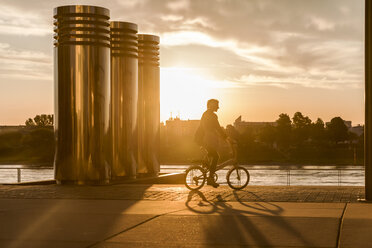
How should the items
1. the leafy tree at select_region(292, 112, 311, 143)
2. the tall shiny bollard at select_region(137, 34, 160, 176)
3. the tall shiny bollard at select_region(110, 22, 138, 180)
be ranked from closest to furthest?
1. the tall shiny bollard at select_region(110, 22, 138, 180)
2. the tall shiny bollard at select_region(137, 34, 160, 176)
3. the leafy tree at select_region(292, 112, 311, 143)

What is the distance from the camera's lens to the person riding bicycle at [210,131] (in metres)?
12.4

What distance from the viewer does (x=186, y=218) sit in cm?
809

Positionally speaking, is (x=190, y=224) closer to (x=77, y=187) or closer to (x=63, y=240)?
(x=63, y=240)

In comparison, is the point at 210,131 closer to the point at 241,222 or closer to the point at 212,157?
the point at 212,157

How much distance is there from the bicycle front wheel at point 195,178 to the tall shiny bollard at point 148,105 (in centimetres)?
459

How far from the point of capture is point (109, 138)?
47.4 feet

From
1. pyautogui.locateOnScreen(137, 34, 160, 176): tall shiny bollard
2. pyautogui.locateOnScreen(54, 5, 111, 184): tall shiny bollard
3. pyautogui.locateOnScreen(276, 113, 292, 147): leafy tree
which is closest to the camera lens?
pyautogui.locateOnScreen(54, 5, 111, 184): tall shiny bollard

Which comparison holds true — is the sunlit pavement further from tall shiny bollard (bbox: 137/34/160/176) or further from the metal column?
tall shiny bollard (bbox: 137/34/160/176)

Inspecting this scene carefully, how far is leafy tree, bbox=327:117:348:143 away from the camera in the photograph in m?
134

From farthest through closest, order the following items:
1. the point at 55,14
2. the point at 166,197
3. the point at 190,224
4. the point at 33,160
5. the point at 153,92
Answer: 1. the point at 33,160
2. the point at 153,92
3. the point at 55,14
4. the point at 166,197
5. the point at 190,224

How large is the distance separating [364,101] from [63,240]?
550 cm

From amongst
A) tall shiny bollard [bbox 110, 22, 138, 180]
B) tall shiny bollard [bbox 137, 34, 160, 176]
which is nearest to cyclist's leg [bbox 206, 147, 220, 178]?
tall shiny bollard [bbox 110, 22, 138, 180]

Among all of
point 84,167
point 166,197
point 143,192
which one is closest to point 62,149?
point 84,167

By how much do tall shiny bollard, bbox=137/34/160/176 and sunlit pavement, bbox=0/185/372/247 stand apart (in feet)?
17.2
